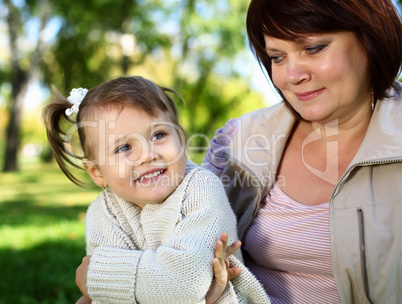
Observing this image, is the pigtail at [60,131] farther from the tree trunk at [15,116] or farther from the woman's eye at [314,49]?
the tree trunk at [15,116]

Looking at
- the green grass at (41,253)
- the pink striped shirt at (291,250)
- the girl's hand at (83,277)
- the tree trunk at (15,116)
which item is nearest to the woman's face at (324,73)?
the pink striped shirt at (291,250)

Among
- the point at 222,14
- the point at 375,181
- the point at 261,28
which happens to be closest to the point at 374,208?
the point at 375,181

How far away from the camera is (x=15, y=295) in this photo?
131 inches

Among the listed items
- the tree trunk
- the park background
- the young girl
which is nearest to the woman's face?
the young girl

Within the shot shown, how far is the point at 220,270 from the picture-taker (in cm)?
171

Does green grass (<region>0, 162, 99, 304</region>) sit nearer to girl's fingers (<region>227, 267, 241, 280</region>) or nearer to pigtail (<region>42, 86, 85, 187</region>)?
pigtail (<region>42, 86, 85, 187</region>)

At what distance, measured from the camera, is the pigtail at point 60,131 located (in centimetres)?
228

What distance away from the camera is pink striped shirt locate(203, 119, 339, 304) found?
6.64 ft

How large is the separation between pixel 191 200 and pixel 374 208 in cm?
78

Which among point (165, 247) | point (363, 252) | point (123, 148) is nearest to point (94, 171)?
point (123, 148)

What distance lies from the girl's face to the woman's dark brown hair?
0.69 metres

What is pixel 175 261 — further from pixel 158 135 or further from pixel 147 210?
pixel 158 135

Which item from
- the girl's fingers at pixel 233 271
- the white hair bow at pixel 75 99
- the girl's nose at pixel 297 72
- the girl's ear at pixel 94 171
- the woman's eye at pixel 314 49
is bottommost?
the girl's fingers at pixel 233 271

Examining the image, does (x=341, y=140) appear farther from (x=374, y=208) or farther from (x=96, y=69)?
(x=96, y=69)
